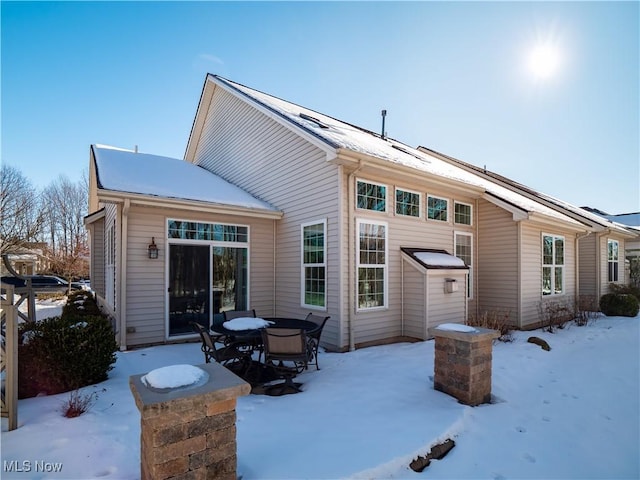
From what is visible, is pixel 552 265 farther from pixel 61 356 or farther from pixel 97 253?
pixel 97 253

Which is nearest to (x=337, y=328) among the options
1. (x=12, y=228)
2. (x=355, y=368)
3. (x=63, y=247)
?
(x=355, y=368)

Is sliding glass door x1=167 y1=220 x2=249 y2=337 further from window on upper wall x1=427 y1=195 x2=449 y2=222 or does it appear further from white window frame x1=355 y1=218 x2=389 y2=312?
window on upper wall x1=427 y1=195 x2=449 y2=222

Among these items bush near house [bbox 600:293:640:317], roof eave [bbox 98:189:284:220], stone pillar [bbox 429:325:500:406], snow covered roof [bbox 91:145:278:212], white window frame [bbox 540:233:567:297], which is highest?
snow covered roof [bbox 91:145:278:212]

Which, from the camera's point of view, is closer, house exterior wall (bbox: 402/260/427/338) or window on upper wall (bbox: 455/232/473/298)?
house exterior wall (bbox: 402/260/427/338)

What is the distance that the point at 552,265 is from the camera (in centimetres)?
1051

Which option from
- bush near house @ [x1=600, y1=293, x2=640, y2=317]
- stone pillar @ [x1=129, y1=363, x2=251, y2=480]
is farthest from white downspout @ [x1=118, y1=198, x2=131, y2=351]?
bush near house @ [x1=600, y1=293, x2=640, y2=317]

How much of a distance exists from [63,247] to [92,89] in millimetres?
21461

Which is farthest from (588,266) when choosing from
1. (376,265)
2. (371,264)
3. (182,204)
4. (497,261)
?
(182,204)

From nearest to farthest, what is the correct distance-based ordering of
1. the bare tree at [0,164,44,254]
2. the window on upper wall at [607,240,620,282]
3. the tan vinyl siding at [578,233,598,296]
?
the tan vinyl siding at [578,233,598,296], the window on upper wall at [607,240,620,282], the bare tree at [0,164,44,254]

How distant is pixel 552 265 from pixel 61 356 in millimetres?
12135

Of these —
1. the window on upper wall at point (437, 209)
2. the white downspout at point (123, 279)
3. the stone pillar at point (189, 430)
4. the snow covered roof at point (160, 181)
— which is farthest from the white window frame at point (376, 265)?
the stone pillar at point (189, 430)

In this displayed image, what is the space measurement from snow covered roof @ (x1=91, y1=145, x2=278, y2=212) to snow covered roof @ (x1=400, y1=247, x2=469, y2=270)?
11.6 ft

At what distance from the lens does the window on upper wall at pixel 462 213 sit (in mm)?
9398

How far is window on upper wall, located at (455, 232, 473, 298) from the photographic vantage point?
9498 mm
